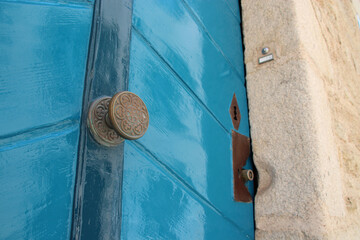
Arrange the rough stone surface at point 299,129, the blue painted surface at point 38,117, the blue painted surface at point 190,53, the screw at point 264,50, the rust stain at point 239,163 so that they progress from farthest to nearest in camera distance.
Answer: the screw at point 264,50
the rust stain at point 239,163
the rough stone surface at point 299,129
the blue painted surface at point 190,53
the blue painted surface at point 38,117

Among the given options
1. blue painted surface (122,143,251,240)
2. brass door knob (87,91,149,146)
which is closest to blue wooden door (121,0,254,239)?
blue painted surface (122,143,251,240)

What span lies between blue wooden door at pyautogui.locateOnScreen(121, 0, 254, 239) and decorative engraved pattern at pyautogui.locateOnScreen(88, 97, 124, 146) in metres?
0.09

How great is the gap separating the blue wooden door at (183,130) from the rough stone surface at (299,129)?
0.11 metres

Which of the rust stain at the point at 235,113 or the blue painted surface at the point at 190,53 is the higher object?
the blue painted surface at the point at 190,53

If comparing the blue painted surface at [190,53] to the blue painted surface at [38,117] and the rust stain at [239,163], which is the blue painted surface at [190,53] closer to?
the rust stain at [239,163]

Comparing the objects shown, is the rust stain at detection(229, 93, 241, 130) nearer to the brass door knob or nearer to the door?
the door

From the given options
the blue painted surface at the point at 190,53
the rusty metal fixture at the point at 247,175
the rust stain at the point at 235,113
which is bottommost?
the rusty metal fixture at the point at 247,175

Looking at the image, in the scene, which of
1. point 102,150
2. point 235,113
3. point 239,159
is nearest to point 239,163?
point 239,159

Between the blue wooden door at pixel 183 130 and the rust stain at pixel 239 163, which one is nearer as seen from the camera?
the blue wooden door at pixel 183 130

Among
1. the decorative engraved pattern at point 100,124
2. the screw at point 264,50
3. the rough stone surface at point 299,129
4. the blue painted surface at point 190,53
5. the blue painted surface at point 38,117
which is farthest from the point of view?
the screw at point 264,50

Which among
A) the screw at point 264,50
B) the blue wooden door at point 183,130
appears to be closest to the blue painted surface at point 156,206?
the blue wooden door at point 183,130

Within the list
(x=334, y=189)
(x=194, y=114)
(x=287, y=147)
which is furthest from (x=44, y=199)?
(x=334, y=189)

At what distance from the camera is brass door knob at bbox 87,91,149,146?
560mm

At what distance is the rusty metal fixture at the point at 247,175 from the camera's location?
1213 millimetres
